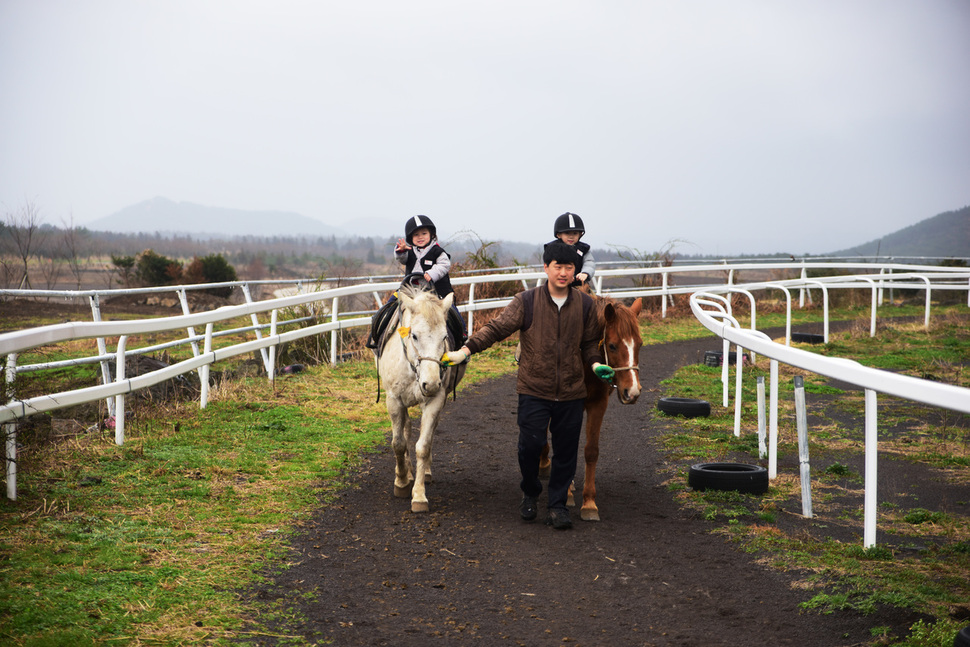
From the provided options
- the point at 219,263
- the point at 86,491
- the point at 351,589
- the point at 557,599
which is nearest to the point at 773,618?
the point at 557,599

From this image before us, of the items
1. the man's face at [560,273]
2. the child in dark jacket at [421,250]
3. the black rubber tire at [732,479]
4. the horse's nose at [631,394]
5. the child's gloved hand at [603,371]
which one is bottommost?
the black rubber tire at [732,479]

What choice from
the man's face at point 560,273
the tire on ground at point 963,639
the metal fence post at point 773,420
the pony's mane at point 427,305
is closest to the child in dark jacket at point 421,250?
the pony's mane at point 427,305

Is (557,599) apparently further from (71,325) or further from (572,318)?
(71,325)

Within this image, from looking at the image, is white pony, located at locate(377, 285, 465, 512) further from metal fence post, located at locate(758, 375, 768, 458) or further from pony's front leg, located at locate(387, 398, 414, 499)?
metal fence post, located at locate(758, 375, 768, 458)

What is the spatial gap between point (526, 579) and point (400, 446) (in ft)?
7.11

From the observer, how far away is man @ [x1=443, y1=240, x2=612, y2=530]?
20.0 feet

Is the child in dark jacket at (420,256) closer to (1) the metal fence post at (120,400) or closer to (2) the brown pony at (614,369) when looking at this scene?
(2) the brown pony at (614,369)

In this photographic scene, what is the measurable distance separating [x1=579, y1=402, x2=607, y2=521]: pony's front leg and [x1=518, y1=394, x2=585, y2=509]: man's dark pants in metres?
0.20

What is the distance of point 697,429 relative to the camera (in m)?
9.25

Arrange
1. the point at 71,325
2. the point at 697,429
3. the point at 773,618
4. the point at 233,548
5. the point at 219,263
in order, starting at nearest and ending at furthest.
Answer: the point at 773,618
the point at 233,548
the point at 71,325
the point at 697,429
the point at 219,263

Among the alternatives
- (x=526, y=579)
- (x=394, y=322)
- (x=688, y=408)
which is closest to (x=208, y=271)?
(x=688, y=408)

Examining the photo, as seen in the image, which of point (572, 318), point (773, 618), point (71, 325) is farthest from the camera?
point (572, 318)

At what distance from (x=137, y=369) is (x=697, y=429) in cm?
878

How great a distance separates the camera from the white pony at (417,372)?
20.7 ft
